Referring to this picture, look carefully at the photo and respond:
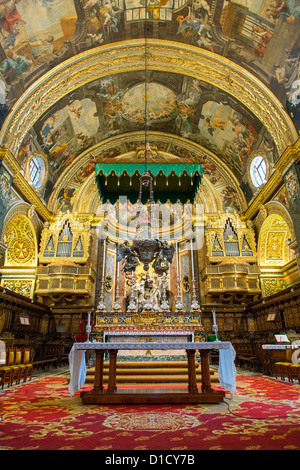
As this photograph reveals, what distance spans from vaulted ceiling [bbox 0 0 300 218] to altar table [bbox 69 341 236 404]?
7.24m

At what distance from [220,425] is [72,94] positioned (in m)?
12.9

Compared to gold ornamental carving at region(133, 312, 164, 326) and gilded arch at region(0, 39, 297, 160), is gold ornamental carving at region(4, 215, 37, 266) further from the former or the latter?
gold ornamental carving at region(133, 312, 164, 326)

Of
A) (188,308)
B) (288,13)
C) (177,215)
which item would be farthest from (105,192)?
(288,13)

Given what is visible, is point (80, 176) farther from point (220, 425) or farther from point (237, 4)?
point (220, 425)

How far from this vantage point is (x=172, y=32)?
11320 millimetres

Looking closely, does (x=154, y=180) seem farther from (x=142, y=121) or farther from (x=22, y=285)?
(x=22, y=285)

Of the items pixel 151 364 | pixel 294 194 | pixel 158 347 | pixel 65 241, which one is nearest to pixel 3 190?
pixel 65 241

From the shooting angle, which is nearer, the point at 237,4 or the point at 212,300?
the point at 237,4

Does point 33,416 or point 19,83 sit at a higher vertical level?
point 19,83

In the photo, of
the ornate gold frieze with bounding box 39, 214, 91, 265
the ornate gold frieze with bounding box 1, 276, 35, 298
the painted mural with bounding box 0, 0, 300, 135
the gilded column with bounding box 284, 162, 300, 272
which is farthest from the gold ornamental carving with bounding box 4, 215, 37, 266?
the gilded column with bounding box 284, 162, 300, 272

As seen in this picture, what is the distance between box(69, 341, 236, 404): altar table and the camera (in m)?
4.49

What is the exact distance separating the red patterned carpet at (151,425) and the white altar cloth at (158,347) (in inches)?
12.3

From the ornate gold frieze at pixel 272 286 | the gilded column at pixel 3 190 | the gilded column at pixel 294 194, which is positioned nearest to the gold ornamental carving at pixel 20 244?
the gilded column at pixel 3 190
